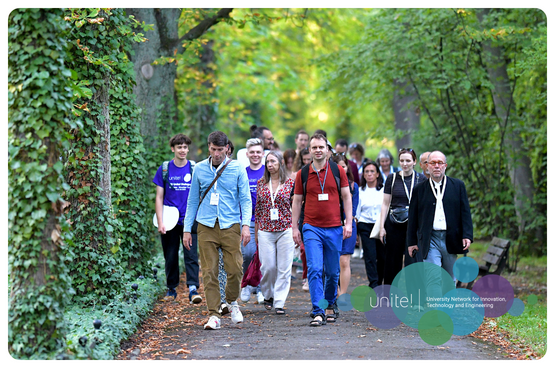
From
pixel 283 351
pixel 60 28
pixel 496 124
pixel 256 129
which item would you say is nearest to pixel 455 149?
pixel 496 124

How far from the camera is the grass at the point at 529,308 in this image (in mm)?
6883

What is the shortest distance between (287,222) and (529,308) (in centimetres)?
448

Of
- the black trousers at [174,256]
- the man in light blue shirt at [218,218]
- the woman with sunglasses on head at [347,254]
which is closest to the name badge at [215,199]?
the man in light blue shirt at [218,218]

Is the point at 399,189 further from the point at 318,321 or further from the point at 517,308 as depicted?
the point at 517,308

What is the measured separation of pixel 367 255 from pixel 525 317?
2301 millimetres

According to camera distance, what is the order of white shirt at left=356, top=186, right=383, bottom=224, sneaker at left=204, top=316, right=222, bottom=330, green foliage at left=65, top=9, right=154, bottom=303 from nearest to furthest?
sneaker at left=204, top=316, right=222, bottom=330 < green foliage at left=65, top=9, right=154, bottom=303 < white shirt at left=356, top=186, right=383, bottom=224

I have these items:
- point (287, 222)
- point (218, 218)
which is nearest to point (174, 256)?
point (287, 222)

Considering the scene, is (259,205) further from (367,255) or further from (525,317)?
(525,317)

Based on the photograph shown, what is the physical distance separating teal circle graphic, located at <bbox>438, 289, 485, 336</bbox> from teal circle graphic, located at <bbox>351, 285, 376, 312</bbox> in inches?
42.6

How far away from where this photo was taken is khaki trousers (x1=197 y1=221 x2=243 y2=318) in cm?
707

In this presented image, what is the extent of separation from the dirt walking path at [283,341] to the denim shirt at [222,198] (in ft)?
3.80

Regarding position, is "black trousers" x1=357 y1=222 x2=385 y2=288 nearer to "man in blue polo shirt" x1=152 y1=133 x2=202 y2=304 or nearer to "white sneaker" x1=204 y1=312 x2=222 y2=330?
"man in blue polo shirt" x1=152 y1=133 x2=202 y2=304

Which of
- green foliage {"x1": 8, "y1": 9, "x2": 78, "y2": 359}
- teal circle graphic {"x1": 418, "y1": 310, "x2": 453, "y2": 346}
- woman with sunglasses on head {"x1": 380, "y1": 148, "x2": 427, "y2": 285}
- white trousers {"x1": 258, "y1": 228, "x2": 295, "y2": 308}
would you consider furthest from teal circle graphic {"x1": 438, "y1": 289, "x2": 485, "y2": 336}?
green foliage {"x1": 8, "y1": 9, "x2": 78, "y2": 359}

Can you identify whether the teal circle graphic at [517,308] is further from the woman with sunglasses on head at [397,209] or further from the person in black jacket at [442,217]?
the person in black jacket at [442,217]
